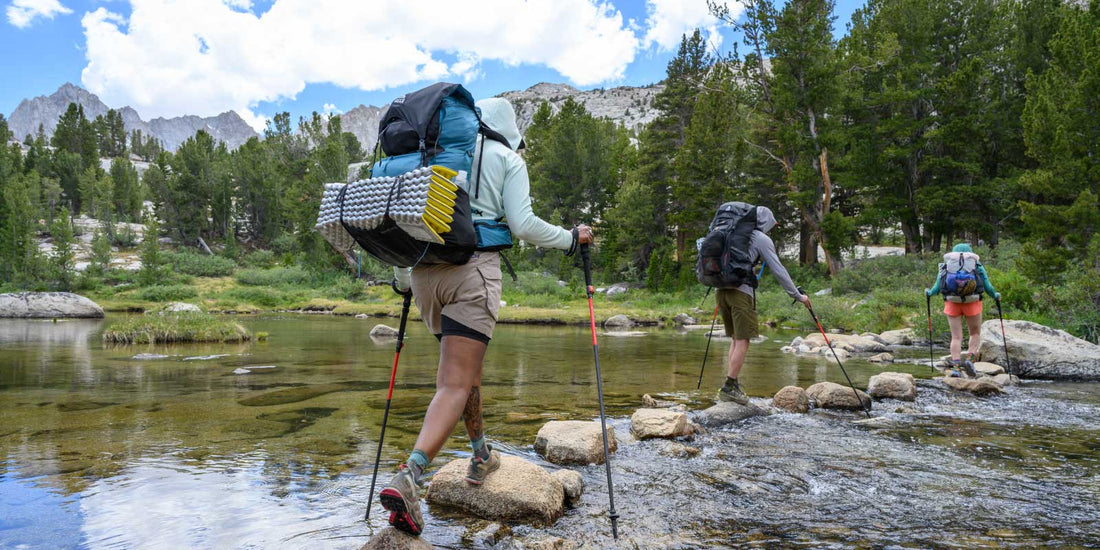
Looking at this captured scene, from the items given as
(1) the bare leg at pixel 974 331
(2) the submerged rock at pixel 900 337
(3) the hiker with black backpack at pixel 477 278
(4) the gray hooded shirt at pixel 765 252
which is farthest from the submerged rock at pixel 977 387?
(2) the submerged rock at pixel 900 337

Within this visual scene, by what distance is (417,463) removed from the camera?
301cm

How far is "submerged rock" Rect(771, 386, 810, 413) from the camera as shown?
7059 millimetres

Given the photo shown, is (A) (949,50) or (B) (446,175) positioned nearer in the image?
(B) (446,175)

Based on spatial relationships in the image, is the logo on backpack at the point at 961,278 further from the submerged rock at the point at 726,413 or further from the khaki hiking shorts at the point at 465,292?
the khaki hiking shorts at the point at 465,292

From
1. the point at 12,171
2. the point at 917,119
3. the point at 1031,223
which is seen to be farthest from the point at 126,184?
the point at 1031,223

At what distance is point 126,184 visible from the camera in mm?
74938

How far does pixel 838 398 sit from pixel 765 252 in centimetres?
205

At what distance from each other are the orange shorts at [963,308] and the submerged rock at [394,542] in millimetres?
9571

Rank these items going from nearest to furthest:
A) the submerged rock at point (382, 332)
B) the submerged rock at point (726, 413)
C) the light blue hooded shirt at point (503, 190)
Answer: the light blue hooded shirt at point (503, 190)
the submerged rock at point (726, 413)
the submerged rock at point (382, 332)

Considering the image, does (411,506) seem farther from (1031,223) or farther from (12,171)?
(12,171)

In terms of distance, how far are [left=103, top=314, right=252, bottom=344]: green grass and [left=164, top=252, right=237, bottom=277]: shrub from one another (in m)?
41.2

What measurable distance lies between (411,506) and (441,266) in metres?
1.20

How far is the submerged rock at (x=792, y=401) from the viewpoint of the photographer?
7.06 m

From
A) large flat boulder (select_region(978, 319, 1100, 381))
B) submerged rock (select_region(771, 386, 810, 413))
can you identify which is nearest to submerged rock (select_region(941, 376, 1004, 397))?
large flat boulder (select_region(978, 319, 1100, 381))
